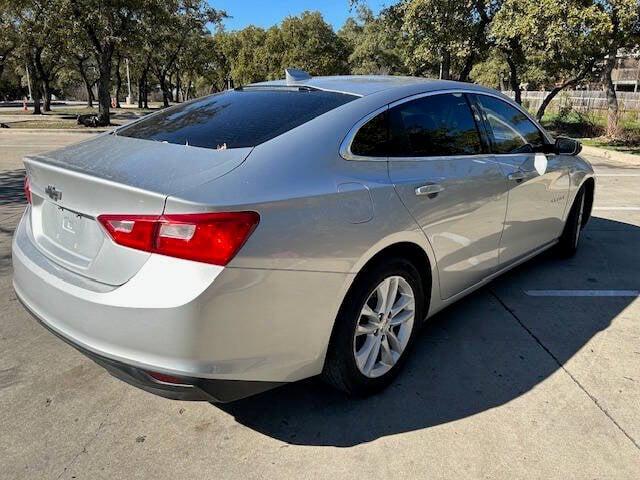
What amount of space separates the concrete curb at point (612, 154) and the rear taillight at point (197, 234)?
14493 mm

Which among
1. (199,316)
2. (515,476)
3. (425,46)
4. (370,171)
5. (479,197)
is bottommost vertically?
(515,476)

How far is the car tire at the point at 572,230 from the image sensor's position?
16.3 feet

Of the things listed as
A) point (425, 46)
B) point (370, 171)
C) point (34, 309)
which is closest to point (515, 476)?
point (370, 171)

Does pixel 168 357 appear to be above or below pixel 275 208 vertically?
below

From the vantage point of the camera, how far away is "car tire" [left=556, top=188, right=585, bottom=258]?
16.3ft

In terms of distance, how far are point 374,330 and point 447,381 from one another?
60 cm

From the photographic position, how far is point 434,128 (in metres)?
3.17

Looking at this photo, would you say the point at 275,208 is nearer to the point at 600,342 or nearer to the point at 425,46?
the point at 600,342

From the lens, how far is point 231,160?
228cm

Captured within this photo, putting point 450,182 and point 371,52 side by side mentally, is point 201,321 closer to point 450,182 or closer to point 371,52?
point 450,182

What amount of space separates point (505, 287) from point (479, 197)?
145 centimetres

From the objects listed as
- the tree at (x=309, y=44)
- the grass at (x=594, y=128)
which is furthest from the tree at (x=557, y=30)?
the tree at (x=309, y=44)

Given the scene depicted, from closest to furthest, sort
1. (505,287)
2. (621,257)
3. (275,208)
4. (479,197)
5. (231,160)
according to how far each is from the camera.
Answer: (275,208), (231,160), (479,197), (505,287), (621,257)

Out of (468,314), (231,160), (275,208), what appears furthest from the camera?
(468,314)
